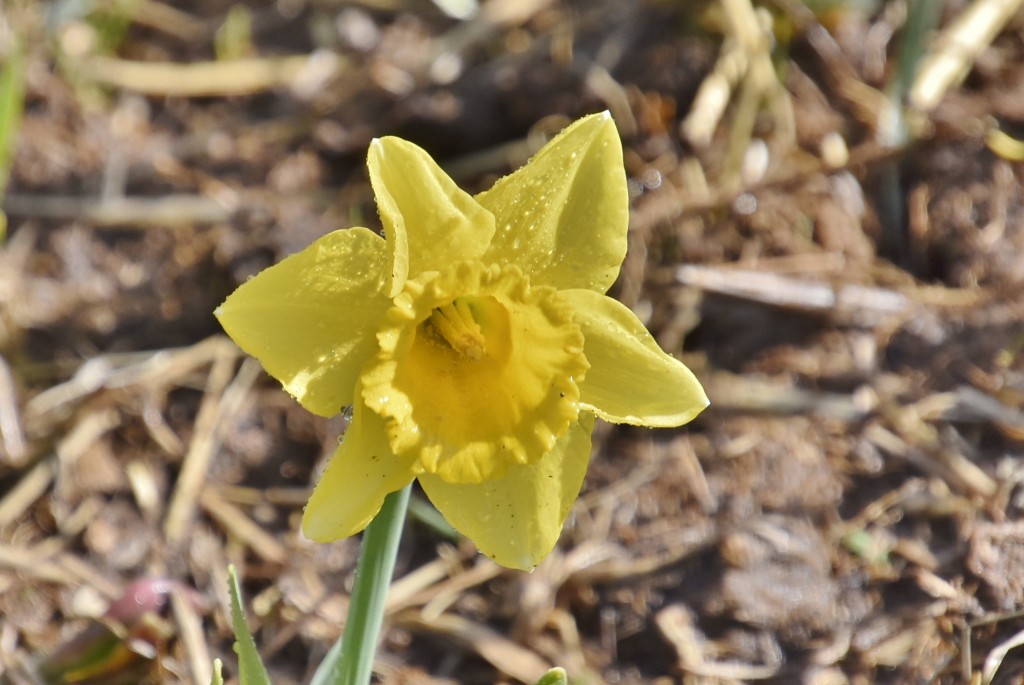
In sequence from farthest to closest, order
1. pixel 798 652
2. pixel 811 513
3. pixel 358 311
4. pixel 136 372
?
pixel 136 372, pixel 811 513, pixel 798 652, pixel 358 311

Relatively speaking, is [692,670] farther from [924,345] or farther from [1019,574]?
[924,345]

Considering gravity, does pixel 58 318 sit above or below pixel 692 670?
above

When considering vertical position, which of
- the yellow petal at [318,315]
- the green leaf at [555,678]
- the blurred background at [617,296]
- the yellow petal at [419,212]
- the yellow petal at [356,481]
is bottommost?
the blurred background at [617,296]

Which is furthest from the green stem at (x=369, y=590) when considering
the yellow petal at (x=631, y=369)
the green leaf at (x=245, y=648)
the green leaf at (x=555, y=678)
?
the yellow petal at (x=631, y=369)

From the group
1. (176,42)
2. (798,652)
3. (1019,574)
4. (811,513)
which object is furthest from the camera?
(176,42)

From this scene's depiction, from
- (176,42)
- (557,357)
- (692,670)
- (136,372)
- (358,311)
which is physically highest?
(358,311)

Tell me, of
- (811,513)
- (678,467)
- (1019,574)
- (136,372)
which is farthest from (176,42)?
(1019,574)

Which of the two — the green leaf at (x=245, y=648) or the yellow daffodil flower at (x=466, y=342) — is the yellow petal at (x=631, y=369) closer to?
the yellow daffodil flower at (x=466, y=342)
